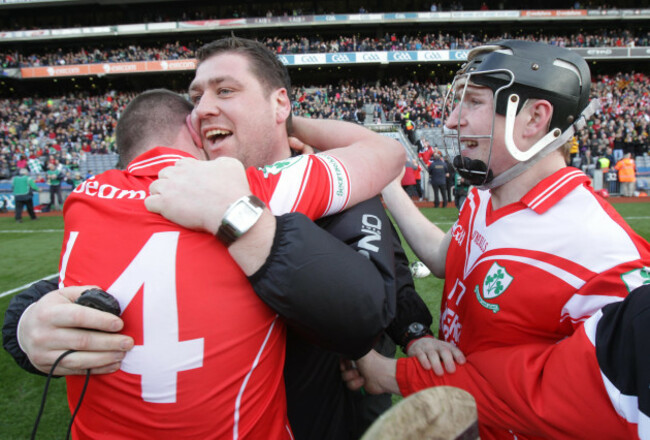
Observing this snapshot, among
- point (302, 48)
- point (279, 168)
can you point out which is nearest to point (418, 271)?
point (279, 168)

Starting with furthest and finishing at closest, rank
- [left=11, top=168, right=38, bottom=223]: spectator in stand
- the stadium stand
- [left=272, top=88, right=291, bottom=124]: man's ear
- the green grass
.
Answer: the stadium stand
[left=11, top=168, right=38, bottom=223]: spectator in stand
the green grass
[left=272, top=88, right=291, bottom=124]: man's ear

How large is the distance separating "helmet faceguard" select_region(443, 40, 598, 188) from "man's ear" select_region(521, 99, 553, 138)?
18 millimetres

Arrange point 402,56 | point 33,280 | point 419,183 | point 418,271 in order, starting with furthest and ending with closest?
point 402,56 < point 419,183 < point 33,280 < point 418,271

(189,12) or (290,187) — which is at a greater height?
(189,12)

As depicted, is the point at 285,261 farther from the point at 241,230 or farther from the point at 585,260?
the point at 585,260

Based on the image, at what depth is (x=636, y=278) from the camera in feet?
3.47

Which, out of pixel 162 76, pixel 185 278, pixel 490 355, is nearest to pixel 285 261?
pixel 185 278

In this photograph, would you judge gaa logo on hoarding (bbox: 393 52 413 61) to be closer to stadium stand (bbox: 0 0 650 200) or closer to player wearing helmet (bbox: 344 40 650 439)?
stadium stand (bbox: 0 0 650 200)

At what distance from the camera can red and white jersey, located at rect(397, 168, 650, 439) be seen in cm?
101

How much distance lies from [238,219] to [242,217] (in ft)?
0.04

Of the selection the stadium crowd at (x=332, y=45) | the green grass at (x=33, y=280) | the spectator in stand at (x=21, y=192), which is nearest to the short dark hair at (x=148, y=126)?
the green grass at (x=33, y=280)

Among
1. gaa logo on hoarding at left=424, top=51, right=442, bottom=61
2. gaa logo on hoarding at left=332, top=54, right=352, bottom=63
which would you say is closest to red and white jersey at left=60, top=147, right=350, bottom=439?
gaa logo on hoarding at left=332, top=54, right=352, bottom=63

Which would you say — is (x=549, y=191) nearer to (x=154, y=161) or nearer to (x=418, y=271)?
(x=154, y=161)

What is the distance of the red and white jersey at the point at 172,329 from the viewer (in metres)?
0.99
